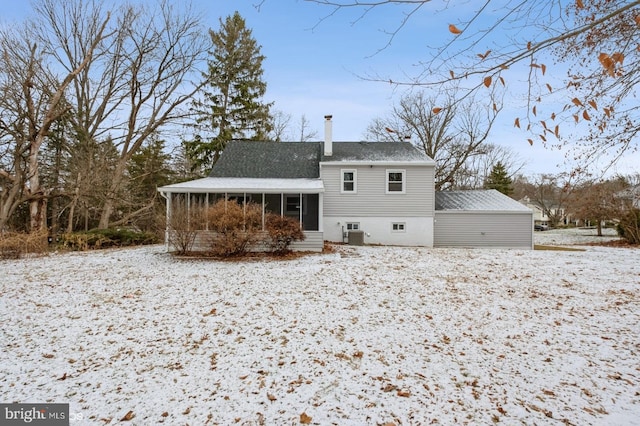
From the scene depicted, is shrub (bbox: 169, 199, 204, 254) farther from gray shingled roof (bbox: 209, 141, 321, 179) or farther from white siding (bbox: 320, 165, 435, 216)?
white siding (bbox: 320, 165, 435, 216)

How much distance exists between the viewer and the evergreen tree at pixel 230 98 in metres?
24.0

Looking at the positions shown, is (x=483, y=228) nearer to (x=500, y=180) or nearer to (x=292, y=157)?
(x=292, y=157)

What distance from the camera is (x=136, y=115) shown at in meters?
19.0

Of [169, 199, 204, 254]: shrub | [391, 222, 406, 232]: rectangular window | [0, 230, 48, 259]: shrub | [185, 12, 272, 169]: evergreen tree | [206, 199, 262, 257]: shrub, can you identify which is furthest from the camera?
[185, 12, 272, 169]: evergreen tree

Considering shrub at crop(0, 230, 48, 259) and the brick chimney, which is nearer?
shrub at crop(0, 230, 48, 259)

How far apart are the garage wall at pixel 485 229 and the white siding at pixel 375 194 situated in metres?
1.91

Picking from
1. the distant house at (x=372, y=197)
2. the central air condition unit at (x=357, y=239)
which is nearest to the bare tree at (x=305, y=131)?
the distant house at (x=372, y=197)

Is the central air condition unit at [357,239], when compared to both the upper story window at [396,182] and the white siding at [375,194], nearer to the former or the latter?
the white siding at [375,194]

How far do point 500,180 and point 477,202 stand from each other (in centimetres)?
1788

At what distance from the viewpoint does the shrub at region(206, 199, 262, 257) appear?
1005 centimetres

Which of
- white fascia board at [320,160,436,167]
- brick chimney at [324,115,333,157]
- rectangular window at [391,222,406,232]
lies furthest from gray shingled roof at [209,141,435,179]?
rectangular window at [391,222,406,232]

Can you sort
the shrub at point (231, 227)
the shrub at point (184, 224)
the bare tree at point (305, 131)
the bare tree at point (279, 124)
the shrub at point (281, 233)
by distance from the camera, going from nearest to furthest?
the shrub at point (231, 227), the shrub at point (184, 224), the shrub at point (281, 233), the bare tree at point (279, 124), the bare tree at point (305, 131)

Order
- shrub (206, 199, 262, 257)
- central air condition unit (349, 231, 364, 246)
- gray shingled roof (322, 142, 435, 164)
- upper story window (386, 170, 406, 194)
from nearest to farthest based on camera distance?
shrub (206, 199, 262, 257) < central air condition unit (349, 231, 364, 246) < upper story window (386, 170, 406, 194) < gray shingled roof (322, 142, 435, 164)

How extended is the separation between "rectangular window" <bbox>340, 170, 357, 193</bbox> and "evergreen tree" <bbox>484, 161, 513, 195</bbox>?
2227cm
